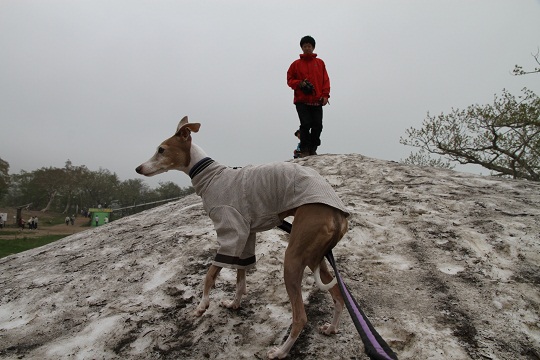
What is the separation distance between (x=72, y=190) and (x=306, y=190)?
241ft

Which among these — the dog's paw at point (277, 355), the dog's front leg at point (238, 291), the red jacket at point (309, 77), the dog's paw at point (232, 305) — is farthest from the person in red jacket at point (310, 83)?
the dog's paw at point (277, 355)

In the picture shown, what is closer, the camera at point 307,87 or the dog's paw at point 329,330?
the dog's paw at point 329,330

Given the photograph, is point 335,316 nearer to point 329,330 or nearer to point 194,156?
point 329,330

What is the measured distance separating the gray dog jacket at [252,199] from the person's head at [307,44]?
536cm

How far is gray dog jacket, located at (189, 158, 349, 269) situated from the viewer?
2566mm

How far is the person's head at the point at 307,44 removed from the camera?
7.35 metres

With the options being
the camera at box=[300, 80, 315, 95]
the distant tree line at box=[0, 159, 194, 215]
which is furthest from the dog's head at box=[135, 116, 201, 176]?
the distant tree line at box=[0, 159, 194, 215]

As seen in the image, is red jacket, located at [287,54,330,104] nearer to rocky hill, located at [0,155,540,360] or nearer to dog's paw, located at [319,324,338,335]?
rocky hill, located at [0,155,540,360]

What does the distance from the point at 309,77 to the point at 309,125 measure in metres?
1.08

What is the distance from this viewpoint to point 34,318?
3283mm

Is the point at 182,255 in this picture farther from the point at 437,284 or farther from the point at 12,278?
the point at 437,284

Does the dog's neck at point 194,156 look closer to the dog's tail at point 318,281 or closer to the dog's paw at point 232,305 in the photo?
the dog's paw at point 232,305

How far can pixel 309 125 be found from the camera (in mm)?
7637

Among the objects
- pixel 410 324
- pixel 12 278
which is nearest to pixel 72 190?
pixel 12 278
